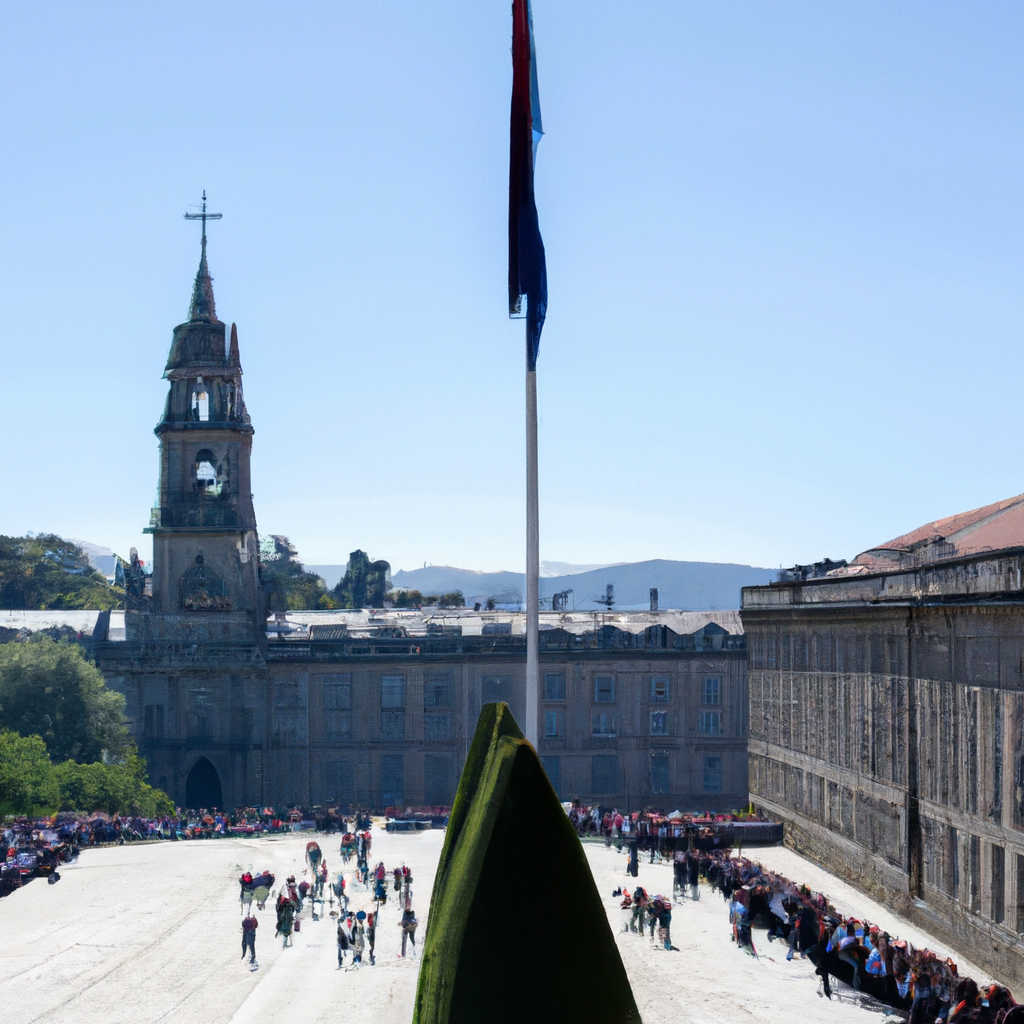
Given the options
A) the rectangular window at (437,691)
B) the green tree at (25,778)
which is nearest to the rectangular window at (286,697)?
the rectangular window at (437,691)

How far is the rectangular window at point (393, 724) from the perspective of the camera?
79188 mm

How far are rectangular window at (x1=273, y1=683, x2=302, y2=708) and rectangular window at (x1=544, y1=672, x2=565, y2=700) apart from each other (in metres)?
14.4

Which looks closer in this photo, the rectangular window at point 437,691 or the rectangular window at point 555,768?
the rectangular window at point 555,768

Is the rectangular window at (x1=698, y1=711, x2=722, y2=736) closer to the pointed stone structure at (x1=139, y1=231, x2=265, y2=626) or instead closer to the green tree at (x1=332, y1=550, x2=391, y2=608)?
the pointed stone structure at (x1=139, y1=231, x2=265, y2=626)

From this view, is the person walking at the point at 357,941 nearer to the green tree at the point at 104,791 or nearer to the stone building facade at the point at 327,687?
the green tree at the point at 104,791

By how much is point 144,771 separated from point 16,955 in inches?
1415

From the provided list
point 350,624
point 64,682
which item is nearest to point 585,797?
point 350,624

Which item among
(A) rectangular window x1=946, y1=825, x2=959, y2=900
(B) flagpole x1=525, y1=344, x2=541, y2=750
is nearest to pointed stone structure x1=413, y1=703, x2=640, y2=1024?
(B) flagpole x1=525, y1=344, x2=541, y2=750

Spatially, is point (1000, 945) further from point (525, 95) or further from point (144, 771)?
point (144, 771)

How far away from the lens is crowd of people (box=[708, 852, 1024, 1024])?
2623cm

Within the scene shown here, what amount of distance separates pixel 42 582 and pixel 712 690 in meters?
82.9

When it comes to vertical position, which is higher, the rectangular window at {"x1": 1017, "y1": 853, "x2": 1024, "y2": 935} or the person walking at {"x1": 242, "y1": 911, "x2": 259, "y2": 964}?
the rectangular window at {"x1": 1017, "y1": 853, "x2": 1024, "y2": 935}

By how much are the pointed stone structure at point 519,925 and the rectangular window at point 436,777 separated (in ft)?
223

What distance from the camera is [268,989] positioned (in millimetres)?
32781
